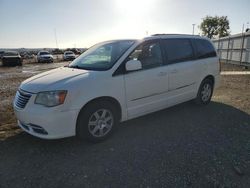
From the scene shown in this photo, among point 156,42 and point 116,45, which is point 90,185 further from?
point 156,42

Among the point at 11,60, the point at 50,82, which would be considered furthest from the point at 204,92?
the point at 11,60

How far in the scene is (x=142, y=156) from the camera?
134 inches

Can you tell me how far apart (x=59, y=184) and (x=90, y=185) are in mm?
404

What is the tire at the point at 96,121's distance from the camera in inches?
140

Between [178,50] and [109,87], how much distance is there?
214 centimetres

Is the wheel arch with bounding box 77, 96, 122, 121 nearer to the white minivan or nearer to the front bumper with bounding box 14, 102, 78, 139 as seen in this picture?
the white minivan

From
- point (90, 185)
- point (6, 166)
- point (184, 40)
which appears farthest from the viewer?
point (184, 40)

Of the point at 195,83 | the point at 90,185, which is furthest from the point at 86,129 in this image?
the point at 195,83

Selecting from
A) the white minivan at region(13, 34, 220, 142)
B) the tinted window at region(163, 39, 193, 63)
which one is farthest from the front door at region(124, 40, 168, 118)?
the tinted window at region(163, 39, 193, 63)

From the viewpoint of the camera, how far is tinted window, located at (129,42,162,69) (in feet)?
13.9

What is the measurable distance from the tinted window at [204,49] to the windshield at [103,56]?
81.6 inches

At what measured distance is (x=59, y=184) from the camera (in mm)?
2814

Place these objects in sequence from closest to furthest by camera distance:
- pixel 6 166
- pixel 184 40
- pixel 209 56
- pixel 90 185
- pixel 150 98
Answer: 1. pixel 90 185
2. pixel 6 166
3. pixel 150 98
4. pixel 184 40
5. pixel 209 56

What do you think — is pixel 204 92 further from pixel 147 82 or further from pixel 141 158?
pixel 141 158
